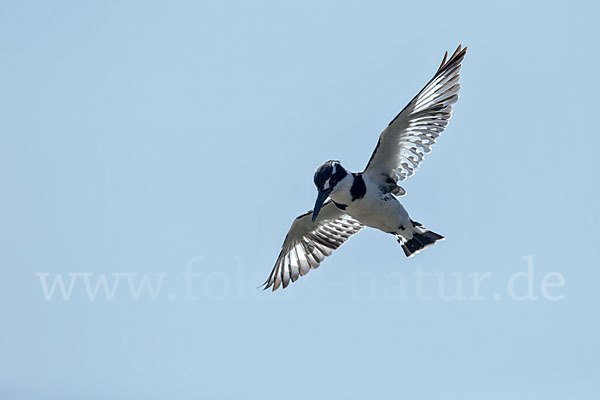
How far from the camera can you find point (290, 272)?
48.9 feet

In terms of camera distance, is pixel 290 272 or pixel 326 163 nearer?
pixel 326 163

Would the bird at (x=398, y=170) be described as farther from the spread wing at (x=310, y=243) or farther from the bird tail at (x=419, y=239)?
the spread wing at (x=310, y=243)

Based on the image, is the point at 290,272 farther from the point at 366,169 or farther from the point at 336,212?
the point at 366,169

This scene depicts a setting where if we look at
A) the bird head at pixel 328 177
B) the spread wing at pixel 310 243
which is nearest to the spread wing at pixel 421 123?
the bird head at pixel 328 177

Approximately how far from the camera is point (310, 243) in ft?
49.4

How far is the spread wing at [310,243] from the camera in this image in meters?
14.9

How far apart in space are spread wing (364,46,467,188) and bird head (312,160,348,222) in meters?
0.73

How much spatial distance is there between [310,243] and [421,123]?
272cm

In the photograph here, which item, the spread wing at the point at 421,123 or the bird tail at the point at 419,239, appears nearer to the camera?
the spread wing at the point at 421,123

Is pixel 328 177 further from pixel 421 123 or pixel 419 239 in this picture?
pixel 419 239

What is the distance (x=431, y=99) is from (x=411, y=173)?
3.35 feet

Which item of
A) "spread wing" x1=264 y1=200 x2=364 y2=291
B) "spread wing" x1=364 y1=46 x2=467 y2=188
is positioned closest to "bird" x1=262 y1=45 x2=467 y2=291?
"spread wing" x1=364 y1=46 x2=467 y2=188

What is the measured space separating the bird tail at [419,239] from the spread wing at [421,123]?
0.80 meters

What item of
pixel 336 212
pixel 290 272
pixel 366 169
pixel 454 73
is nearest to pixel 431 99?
pixel 454 73
